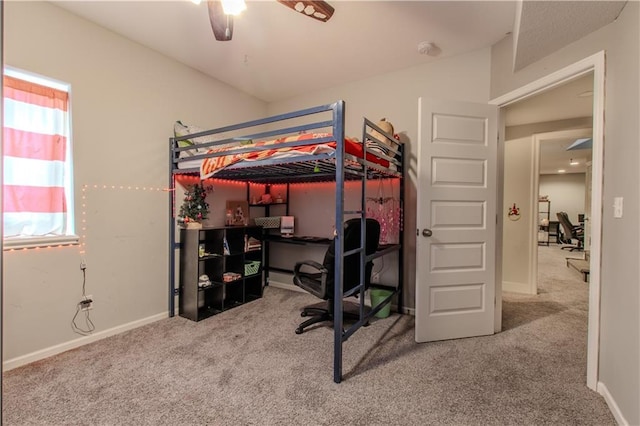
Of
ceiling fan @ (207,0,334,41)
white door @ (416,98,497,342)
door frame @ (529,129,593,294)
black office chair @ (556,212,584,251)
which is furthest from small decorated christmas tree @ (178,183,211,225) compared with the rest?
black office chair @ (556,212,584,251)

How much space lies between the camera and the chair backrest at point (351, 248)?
90.7 inches

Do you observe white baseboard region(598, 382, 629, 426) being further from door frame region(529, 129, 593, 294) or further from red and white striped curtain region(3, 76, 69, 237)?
red and white striped curtain region(3, 76, 69, 237)

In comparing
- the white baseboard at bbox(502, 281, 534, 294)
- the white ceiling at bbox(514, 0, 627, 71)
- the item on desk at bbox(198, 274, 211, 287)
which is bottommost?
the white baseboard at bbox(502, 281, 534, 294)

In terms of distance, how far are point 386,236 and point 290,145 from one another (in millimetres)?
1620

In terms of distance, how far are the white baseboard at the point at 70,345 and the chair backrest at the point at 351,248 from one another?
5.84 feet

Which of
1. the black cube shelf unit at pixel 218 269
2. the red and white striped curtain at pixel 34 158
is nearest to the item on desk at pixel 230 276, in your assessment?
the black cube shelf unit at pixel 218 269

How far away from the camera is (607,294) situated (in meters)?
1.78

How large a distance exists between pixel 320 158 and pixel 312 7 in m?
0.90

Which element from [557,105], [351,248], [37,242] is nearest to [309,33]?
[351,248]

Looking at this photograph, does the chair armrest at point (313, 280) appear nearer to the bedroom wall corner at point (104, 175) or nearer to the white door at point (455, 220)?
the white door at point (455, 220)

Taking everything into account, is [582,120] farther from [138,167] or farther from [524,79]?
[138,167]

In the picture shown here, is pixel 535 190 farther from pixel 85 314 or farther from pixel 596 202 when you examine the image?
pixel 85 314

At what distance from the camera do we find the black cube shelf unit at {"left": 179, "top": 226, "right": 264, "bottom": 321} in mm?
2934

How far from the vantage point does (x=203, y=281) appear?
3.04 meters
